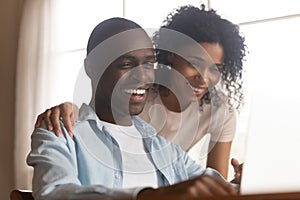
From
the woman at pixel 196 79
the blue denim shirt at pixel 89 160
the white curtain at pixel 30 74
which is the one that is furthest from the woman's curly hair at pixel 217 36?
the white curtain at pixel 30 74

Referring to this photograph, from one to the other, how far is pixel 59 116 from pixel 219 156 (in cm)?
32

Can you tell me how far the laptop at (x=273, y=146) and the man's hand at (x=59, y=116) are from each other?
333 millimetres

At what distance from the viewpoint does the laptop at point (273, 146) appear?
952 millimetres

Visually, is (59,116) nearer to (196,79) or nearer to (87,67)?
(87,67)

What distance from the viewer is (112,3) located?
1156mm

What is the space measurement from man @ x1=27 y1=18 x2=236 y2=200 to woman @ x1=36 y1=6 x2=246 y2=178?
0.9 inches

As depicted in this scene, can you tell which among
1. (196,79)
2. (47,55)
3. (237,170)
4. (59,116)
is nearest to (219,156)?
(237,170)

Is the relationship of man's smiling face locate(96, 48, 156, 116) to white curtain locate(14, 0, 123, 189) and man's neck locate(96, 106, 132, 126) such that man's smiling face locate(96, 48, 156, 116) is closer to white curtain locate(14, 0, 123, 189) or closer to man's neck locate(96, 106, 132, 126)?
man's neck locate(96, 106, 132, 126)

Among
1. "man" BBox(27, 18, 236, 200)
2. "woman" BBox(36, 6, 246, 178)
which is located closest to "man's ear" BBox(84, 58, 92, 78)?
"man" BBox(27, 18, 236, 200)

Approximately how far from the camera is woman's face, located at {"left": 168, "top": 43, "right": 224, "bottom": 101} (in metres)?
1.05

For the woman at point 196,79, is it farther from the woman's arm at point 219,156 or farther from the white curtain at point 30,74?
the white curtain at point 30,74

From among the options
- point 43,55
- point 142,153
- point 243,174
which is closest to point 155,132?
point 142,153

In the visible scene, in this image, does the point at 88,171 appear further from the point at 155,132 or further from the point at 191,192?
the point at 191,192

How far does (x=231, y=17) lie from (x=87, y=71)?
0.30 metres
